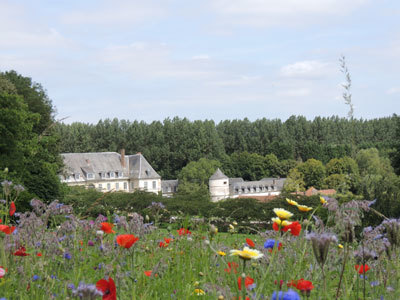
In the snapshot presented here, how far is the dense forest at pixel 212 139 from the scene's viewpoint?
78625 mm

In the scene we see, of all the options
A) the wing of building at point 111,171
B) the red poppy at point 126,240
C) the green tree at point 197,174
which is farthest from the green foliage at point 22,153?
the green tree at point 197,174

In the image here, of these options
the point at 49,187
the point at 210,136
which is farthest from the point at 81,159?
the point at 49,187

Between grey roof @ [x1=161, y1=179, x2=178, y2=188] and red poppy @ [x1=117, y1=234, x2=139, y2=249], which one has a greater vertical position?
red poppy @ [x1=117, y1=234, x2=139, y2=249]

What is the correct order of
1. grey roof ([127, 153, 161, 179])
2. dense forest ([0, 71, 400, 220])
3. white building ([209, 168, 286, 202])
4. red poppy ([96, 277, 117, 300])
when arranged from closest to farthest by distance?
red poppy ([96, 277, 117, 300]), grey roof ([127, 153, 161, 179]), white building ([209, 168, 286, 202]), dense forest ([0, 71, 400, 220])

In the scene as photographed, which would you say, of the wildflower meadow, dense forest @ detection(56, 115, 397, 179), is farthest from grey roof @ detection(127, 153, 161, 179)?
the wildflower meadow

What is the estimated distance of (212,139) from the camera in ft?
266

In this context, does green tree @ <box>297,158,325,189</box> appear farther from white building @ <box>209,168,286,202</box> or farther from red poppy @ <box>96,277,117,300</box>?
red poppy @ <box>96,277,117,300</box>

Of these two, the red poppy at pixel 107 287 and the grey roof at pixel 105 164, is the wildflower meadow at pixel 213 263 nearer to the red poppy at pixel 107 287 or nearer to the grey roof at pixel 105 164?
the red poppy at pixel 107 287

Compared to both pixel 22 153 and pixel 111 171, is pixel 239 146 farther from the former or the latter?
pixel 22 153

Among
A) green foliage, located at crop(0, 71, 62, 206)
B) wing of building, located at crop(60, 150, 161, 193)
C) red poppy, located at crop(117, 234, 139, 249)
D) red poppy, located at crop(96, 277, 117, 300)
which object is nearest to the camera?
red poppy, located at crop(96, 277, 117, 300)

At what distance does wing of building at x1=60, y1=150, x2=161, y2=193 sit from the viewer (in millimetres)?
63281

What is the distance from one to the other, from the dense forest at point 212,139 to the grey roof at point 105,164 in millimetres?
9544

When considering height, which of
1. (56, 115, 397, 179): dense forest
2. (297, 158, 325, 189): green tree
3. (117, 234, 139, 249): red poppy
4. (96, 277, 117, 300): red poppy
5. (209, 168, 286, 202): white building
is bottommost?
(209, 168, 286, 202): white building

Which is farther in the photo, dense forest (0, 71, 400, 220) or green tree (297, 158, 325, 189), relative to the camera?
green tree (297, 158, 325, 189)
